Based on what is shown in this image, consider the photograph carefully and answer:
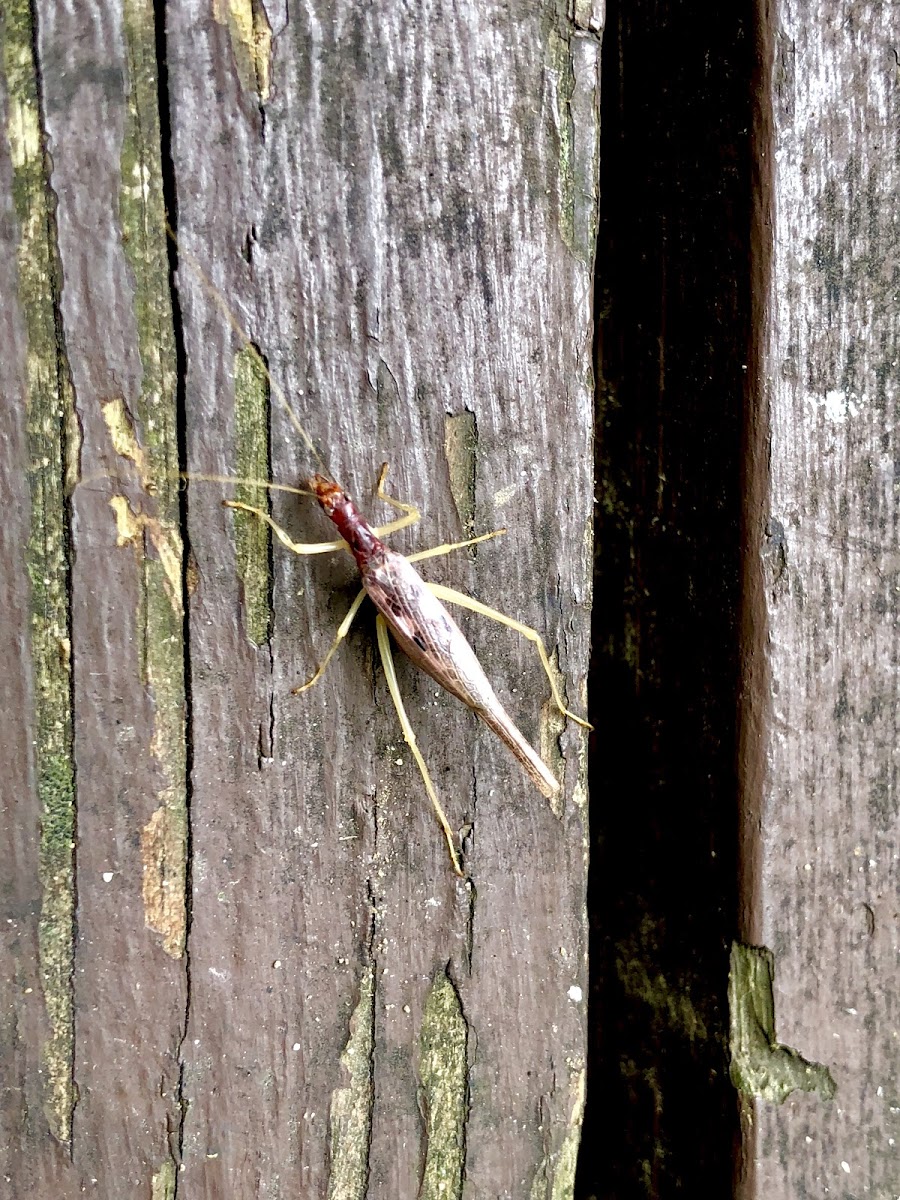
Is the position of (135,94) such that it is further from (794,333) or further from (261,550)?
(794,333)

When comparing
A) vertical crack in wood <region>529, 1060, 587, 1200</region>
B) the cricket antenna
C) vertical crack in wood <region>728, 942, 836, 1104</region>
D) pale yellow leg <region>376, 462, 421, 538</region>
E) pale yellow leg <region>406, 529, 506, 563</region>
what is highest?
the cricket antenna

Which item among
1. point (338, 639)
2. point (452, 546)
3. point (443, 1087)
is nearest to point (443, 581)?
point (452, 546)

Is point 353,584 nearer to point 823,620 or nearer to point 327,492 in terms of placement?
point 327,492

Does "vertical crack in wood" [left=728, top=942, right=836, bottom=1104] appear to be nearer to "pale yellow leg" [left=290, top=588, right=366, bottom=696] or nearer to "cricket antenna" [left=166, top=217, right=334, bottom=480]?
"pale yellow leg" [left=290, top=588, right=366, bottom=696]

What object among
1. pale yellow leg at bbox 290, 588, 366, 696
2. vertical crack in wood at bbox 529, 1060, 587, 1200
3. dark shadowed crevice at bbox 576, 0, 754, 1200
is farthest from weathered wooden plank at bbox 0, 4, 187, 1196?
dark shadowed crevice at bbox 576, 0, 754, 1200

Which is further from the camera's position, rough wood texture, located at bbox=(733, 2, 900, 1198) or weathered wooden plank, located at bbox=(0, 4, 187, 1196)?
rough wood texture, located at bbox=(733, 2, 900, 1198)

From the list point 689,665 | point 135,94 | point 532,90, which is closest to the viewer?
point 135,94

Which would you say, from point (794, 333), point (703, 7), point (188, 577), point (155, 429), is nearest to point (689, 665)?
point (794, 333)

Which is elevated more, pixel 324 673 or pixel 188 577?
pixel 188 577

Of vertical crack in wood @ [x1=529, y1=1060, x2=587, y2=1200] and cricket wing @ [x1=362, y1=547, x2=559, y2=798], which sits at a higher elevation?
cricket wing @ [x1=362, y1=547, x2=559, y2=798]
